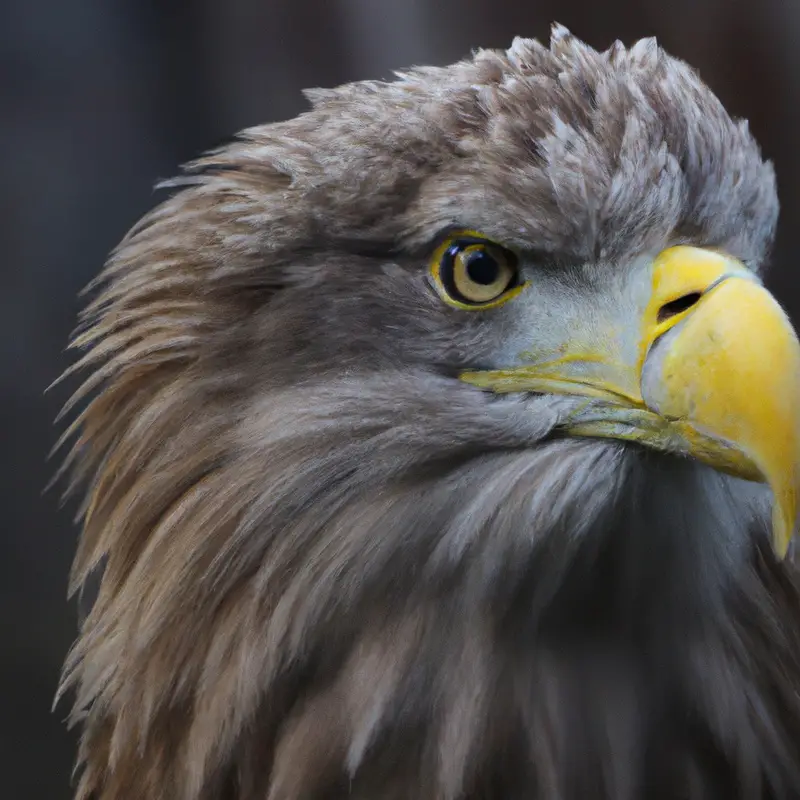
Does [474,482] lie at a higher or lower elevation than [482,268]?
lower

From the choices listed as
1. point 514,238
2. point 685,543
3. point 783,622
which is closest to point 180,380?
point 514,238

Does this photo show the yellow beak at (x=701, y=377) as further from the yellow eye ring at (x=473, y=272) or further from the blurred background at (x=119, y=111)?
the blurred background at (x=119, y=111)

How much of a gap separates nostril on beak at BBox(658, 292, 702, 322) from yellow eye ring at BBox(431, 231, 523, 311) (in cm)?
13

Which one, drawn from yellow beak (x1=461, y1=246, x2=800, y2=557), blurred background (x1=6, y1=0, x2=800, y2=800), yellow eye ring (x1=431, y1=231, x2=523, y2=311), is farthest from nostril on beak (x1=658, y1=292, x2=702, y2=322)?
blurred background (x1=6, y1=0, x2=800, y2=800)

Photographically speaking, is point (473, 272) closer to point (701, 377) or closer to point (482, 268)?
point (482, 268)

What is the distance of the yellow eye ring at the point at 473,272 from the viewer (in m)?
0.79

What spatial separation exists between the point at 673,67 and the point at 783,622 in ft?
1.73

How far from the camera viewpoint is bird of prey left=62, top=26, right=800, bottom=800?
0.76 m

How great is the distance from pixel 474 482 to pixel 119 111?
640 millimetres

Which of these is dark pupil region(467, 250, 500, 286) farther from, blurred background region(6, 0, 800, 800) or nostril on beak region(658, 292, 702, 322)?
blurred background region(6, 0, 800, 800)

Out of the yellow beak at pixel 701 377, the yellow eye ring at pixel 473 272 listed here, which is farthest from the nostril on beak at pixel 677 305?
the yellow eye ring at pixel 473 272

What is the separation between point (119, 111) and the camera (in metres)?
1.08

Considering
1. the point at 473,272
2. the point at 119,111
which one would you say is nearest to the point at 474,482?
the point at 473,272

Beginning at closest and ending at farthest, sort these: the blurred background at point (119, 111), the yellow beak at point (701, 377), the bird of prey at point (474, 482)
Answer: the yellow beak at point (701, 377)
the bird of prey at point (474, 482)
the blurred background at point (119, 111)
